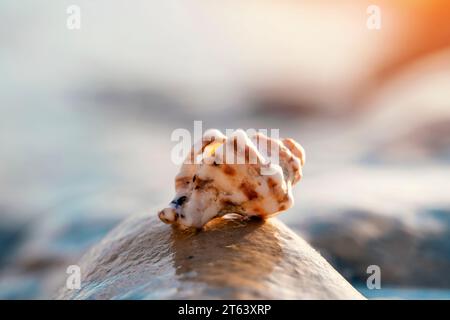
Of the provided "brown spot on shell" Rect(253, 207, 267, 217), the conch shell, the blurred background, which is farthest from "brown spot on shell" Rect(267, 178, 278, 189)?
the blurred background

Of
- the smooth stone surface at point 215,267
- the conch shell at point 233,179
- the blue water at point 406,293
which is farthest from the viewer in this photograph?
the blue water at point 406,293

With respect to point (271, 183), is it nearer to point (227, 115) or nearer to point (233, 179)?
point (233, 179)

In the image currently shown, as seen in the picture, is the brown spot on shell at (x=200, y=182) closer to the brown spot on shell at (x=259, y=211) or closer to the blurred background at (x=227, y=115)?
the brown spot on shell at (x=259, y=211)

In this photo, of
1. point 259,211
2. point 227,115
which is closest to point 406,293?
point 259,211

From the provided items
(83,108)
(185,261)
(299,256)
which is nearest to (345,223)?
(299,256)

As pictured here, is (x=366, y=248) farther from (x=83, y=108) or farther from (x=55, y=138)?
(x=83, y=108)

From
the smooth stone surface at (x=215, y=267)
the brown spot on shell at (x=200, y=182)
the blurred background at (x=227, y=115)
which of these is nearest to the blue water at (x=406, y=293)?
the blurred background at (x=227, y=115)
